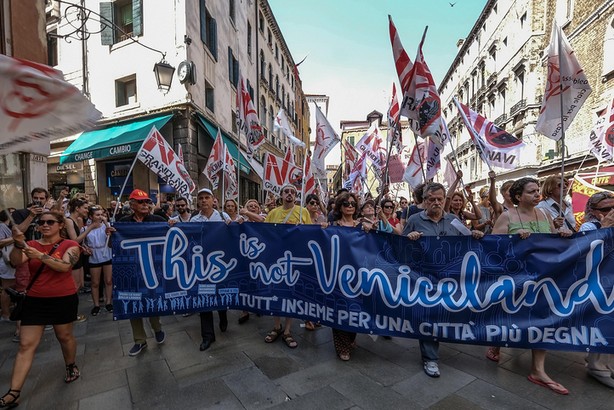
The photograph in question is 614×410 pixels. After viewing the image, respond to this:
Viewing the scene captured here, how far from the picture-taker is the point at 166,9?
38.9 feet

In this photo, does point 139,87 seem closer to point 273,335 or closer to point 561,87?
point 273,335

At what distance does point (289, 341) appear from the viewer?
3.88m

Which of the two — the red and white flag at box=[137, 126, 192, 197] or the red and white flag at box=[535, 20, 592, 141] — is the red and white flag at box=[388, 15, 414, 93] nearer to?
the red and white flag at box=[535, 20, 592, 141]

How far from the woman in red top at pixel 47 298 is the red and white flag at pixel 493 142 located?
5.54 meters

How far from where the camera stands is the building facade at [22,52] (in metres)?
6.79

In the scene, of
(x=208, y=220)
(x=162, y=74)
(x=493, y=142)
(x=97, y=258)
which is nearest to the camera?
(x=208, y=220)

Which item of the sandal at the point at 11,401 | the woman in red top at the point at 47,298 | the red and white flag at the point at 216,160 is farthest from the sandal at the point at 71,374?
the red and white flag at the point at 216,160

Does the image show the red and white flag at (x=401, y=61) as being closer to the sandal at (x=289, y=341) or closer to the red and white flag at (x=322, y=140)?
the sandal at (x=289, y=341)

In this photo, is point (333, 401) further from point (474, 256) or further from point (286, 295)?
point (474, 256)

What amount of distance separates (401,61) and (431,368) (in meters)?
3.67

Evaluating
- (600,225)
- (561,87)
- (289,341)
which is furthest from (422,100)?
(289,341)

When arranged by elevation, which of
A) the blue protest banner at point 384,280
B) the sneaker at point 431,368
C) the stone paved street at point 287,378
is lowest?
the stone paved street at point 287,378

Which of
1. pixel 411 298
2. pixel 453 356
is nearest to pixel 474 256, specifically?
pixel 411 298

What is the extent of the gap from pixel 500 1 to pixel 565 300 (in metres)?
35.3
